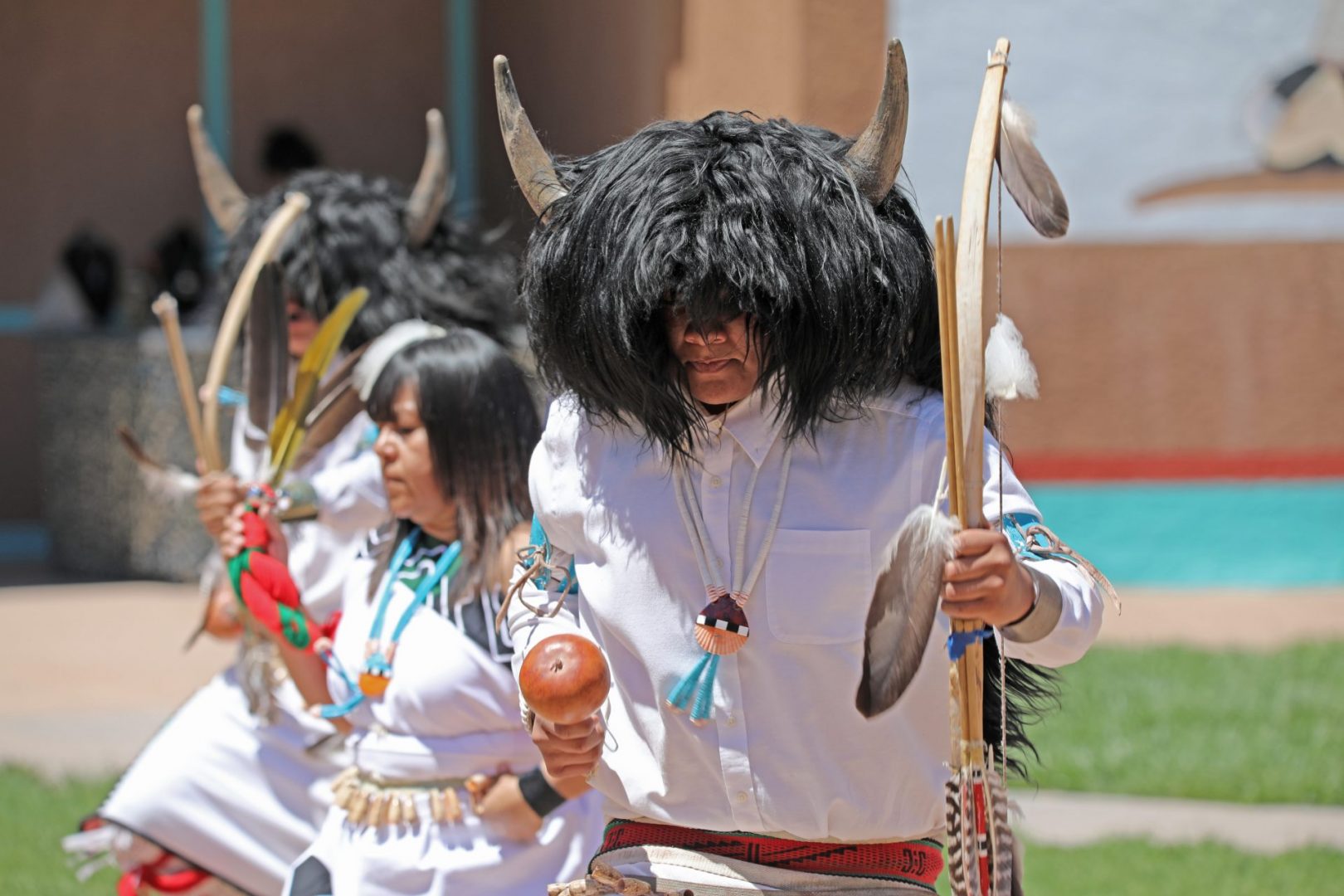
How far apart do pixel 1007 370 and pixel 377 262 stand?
9.85 ft

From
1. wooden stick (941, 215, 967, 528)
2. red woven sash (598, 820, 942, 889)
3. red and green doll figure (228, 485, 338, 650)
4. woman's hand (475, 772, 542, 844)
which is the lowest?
woman's hand (475, 772, 542, 844)

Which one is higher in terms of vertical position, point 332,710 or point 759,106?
point 759,106

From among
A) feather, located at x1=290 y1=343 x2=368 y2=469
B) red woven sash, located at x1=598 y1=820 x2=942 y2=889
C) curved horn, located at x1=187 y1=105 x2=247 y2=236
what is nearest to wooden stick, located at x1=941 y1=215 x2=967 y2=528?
red woven sash, located at x1=598 y1=820 x2=942 y2=889

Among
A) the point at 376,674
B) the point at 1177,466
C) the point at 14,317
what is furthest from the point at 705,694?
the point at 14,317

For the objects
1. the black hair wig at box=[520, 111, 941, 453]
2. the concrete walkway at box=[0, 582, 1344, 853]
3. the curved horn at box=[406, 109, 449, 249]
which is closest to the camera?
the black hair wig at box=[520, 111, 941, 453]

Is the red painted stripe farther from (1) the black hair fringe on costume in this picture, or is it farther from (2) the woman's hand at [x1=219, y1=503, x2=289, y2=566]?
(1) the black hair fringe on costume

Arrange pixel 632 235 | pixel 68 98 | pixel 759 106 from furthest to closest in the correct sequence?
pixel 68 98 < pixel 759 106 < pixel 632 235

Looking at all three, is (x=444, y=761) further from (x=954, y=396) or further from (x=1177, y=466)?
(x=1177, y=466)

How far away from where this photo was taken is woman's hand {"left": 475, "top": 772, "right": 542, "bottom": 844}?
3258 mm

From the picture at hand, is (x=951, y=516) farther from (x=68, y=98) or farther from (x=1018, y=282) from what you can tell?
(x=68, y=98)

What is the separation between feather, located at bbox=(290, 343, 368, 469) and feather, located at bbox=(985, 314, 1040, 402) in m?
1.94

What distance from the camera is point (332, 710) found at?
336 centimetres

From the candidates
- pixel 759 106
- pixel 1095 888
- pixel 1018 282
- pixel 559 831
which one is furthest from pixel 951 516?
pixel 1018 282

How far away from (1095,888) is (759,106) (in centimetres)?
440
